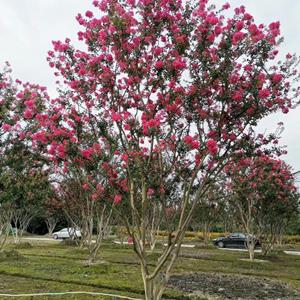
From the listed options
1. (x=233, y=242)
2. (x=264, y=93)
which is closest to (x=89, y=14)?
(x=264, y=93)

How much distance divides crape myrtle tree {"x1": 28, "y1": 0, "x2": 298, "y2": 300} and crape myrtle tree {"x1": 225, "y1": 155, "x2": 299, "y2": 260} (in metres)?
9.53

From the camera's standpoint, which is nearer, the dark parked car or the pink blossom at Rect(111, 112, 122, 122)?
the pink blossom at Rect(111, 112, 122, 122)

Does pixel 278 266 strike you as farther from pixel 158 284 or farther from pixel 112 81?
pixel 112 81

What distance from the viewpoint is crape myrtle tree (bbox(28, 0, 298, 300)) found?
264 inches

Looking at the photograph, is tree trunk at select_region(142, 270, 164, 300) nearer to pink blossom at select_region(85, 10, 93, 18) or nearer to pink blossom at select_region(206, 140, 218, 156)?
pink blossom at select_region(206, 140, 218, 156)

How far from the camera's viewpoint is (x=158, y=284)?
23.3 ft

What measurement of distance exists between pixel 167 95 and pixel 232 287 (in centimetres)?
660

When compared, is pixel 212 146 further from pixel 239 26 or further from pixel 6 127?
pixel 6 127

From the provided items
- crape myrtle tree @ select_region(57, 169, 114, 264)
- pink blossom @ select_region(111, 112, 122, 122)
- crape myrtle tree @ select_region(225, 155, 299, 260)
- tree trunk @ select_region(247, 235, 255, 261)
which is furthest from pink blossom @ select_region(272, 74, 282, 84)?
tree trunk @ select_region(247, 235, 255, 261)

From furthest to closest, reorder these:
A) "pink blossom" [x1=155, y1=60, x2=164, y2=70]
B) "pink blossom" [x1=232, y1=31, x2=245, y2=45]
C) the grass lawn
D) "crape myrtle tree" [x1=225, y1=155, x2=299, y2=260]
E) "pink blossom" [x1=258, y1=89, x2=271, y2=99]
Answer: "crape myrtle tree" [x1=225, y1=155, x2=299, y2=260] → the grass lawn → "pink blossom" [x1=155, y1=60, x2=164, y2=70] → "pink blossom" [x1=232, y1=31, x2=245, y2=45] → "pink blossom" [x1=258, y1=89, x2=271, y2=99]

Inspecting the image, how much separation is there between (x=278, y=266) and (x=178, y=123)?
12374 millimetres

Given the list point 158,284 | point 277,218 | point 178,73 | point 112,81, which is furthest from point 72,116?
point 277,218

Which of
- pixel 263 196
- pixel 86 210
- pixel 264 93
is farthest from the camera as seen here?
pixel 86 210

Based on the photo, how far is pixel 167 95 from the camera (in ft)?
22.6
